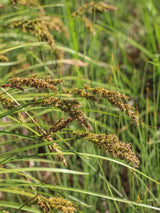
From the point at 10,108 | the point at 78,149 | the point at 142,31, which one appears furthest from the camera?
the point at 142,31

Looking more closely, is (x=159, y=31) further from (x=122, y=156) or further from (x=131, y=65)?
(x=122, y=156)

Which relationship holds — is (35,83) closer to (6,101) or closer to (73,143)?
(6,101)

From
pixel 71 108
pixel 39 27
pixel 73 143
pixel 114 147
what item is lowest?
pixel 73 143

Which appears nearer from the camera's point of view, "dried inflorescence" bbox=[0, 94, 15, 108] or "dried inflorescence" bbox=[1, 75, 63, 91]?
"dried inflorescence" bbox=[1, 75, 63, 91]

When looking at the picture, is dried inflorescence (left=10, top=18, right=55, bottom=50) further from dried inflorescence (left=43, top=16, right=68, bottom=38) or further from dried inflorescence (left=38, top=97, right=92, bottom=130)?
dried inflorescence (left=38, top=97, right=92, bottom=130)

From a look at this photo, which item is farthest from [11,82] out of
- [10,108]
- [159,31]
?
[159,31]

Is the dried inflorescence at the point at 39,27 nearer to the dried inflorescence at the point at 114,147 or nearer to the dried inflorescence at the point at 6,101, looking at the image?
the dried inflorescence at the point at 6,101

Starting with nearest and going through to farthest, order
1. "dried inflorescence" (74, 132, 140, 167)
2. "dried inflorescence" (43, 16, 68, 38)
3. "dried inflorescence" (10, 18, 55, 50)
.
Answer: "dried inflorescence" (74, 132, 140, 167) < "dried inflorescence" (10, 18, 55, 50) < "dried inflorescence" (43, 16, 68, 38)

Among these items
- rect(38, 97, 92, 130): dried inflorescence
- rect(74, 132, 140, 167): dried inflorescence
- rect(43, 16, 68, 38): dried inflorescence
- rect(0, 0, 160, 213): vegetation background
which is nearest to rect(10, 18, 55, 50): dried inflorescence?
rect(0, 0, 160, 213): vegetation background

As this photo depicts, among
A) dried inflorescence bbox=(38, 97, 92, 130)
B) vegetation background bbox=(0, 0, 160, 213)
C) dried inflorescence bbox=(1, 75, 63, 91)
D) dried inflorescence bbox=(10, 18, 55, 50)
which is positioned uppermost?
dried inflorescence bbox=(10, 18, 55, 50)

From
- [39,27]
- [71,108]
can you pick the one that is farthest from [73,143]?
[71,108]

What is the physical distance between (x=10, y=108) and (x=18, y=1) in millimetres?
980

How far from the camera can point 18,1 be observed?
5.88 ft

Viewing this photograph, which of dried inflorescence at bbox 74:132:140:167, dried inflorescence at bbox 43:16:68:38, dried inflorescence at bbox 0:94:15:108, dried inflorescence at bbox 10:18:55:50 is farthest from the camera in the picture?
dried inflorescence at bbox 43:16:68:38
